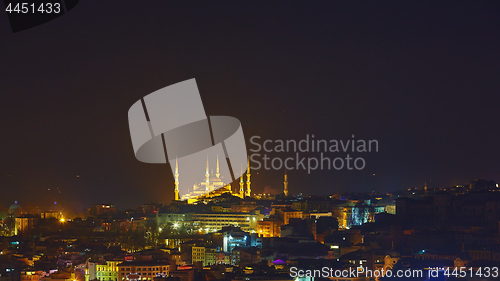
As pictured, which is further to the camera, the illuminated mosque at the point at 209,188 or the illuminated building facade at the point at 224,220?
the illuminated mosque at the point at 209,188

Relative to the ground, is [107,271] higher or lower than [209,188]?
lower

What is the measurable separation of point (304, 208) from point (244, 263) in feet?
31.3

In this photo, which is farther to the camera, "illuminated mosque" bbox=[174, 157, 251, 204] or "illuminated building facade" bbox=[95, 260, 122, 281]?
"illuminated mosque" bbox=[174, 157, 251, 204]

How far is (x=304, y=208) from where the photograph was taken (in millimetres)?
24016

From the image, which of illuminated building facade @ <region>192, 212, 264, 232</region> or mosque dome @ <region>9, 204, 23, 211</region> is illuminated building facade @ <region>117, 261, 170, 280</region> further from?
mosque dome @ <region>9, 204, 23, 211</region>

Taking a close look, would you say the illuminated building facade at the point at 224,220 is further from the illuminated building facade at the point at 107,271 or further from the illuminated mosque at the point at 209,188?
the illuminated building facade at the point at 107,271

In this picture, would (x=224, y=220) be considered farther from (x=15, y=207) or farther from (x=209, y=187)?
(x=209, y=187)

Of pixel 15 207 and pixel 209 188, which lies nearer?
pixel 15 207

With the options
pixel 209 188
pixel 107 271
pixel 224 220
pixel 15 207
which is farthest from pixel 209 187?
pixel 107 271

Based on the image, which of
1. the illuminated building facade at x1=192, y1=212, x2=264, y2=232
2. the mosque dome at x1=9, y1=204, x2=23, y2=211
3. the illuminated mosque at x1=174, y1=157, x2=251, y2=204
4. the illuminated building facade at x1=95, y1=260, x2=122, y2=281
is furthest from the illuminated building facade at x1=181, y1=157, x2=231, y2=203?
the illuminated building facade at x1=95, y1=260, x2=122, y2=281

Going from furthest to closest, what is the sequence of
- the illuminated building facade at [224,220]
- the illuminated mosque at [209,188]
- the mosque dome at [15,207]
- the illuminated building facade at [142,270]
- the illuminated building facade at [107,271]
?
the illuminated mosque at [209,188] < the mosque dome at [15,207] < the illuminated building facade at [224,220] < the illuminated building facade at [107,271] < the illuminated building facade at [142,270]

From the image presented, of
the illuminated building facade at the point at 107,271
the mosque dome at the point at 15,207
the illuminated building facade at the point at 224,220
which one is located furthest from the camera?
the mosque dome at the point at 15,207

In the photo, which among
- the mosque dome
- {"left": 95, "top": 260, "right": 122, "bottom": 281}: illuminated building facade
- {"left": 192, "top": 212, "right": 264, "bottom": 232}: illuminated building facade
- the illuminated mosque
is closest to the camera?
Result: {"left": 95, "top": 260, "right": 122, "bottom": 281}: illuminated building facade

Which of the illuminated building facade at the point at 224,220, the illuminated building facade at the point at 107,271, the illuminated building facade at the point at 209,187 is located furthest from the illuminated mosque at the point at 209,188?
the illuminated building facade at the point at 107,271
